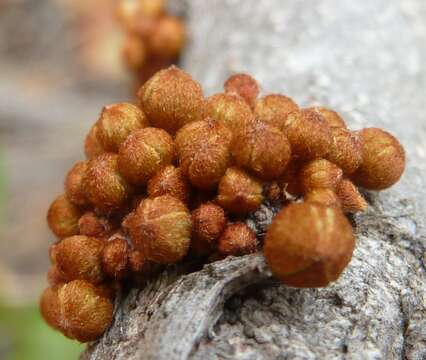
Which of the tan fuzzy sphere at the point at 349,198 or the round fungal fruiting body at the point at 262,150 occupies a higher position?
the round fungal fruiting body at the point at 262,150

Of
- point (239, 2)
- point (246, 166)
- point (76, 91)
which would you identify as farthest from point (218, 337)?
point (76, 91)

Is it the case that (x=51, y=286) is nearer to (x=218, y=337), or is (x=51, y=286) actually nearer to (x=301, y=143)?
(x=218, y=337)

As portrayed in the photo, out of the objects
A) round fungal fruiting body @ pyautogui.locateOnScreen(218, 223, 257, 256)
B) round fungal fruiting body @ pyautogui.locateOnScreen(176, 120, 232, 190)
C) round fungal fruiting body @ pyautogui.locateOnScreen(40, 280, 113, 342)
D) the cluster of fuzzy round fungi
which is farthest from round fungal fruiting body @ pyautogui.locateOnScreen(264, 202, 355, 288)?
round fungal fruiting body @ pyautogui.locateOnScreen(40, 280, 113, 342)

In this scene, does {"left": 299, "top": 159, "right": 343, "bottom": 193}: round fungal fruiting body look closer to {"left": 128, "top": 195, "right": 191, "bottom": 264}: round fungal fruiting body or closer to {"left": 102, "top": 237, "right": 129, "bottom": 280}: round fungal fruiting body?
{"left": 128, "top": 195, "right": 191, "bottom": 264}: round fungal fruiting body

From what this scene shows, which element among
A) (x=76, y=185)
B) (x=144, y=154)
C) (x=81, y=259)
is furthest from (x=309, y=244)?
(x=76, y=185)

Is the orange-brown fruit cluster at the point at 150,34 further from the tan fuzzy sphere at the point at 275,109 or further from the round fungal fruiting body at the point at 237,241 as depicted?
the round fungal fruiting body at the point at 237,241

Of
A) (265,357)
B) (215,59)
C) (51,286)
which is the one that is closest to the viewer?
(265,357)

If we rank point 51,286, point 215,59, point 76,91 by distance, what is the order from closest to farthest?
point 51,286 → point 215,59 → point 76,91

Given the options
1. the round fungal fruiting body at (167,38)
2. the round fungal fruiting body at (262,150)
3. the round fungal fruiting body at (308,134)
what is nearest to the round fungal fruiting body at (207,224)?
the round fungal fruiting body at (262,150)

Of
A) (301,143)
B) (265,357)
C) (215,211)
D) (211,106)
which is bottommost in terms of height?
(265,357)
